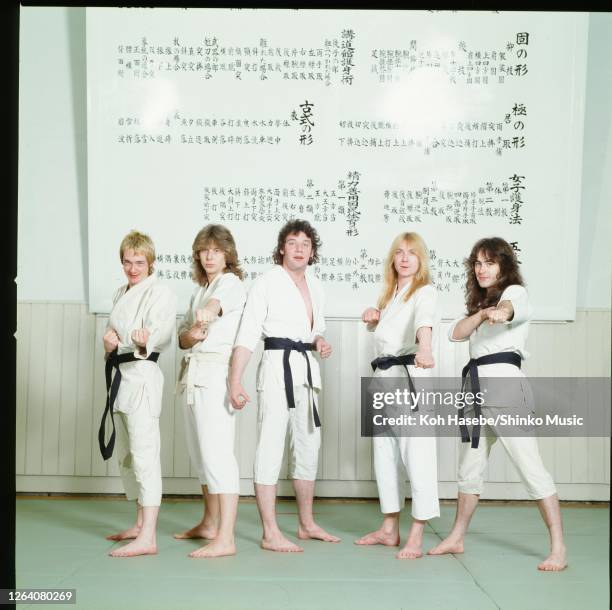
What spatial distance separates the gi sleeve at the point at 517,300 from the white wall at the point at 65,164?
142cm

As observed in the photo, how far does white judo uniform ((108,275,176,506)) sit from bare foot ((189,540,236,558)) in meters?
0.24

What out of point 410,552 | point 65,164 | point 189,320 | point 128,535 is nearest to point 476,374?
point 410,552

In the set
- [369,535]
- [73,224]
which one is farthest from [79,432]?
[369,535]

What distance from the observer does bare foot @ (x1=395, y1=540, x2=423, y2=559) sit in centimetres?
311

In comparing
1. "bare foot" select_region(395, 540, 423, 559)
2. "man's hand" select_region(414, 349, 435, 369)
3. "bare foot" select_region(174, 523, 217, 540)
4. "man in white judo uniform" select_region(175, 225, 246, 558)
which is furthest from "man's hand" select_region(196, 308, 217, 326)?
"bare foot" select_region(395, 540, 423, 559)

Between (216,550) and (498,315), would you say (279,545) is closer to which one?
(216,550)

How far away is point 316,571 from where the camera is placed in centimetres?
292

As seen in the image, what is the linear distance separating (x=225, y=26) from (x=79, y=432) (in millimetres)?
2149

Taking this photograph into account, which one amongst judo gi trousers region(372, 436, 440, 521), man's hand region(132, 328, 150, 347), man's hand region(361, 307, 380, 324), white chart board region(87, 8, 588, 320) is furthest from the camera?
white chart board region(87, 8, 588, 320)

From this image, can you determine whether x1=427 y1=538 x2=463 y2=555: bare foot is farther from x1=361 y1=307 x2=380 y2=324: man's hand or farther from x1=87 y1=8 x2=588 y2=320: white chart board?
x1=87 y1=8 x2=588 y2=320: white chart board

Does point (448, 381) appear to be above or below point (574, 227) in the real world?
below

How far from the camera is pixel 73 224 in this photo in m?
4.31

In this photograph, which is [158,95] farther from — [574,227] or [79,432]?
[574,227]

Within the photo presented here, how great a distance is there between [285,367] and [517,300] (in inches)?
35.2
